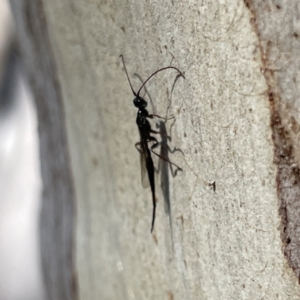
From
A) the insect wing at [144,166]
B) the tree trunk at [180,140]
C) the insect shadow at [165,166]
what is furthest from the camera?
the insect wing at [144,166]

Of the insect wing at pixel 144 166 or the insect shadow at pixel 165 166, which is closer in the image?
the insect shadow at pixel 165 166

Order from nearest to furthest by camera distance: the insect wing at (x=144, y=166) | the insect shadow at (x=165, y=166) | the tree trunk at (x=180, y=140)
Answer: the tree trunk at (x=180, y=140) < the insect shadow at (x=165, y=166) < the insect wing at (x=144, y=166)

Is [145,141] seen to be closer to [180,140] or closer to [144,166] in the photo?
[144,166]

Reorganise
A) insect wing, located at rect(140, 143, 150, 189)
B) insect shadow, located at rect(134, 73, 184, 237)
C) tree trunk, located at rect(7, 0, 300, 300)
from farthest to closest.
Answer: insect wing, located at rect(140, 143, 150, 189) < insect shadow, located at rect(134, 73, 184, 237) < tree trunk, located at rect(7, 0, 300, 300)

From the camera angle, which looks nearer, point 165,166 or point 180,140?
point 180,140

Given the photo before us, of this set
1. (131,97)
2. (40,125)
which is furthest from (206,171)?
(40,125)

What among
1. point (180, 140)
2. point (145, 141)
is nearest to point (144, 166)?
point (145, 141)

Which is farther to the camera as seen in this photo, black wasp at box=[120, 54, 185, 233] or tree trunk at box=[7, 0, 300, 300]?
black wasp at box=[120, 54, 185, 233]

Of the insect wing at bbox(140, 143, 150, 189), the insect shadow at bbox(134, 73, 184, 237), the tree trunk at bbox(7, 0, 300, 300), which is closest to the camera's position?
the tree trunk at bbox(7, 0, 300, 300)
